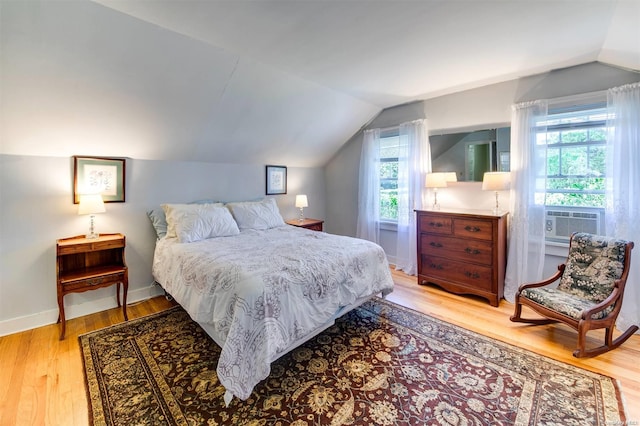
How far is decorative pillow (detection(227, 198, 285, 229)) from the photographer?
12.1 ft

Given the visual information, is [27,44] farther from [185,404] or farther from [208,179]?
[185,404]

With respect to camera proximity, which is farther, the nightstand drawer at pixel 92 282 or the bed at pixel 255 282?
the nightstand drawer at pixel 92 282

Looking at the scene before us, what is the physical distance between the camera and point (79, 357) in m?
2.22

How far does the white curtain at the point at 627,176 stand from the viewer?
99.0 inches

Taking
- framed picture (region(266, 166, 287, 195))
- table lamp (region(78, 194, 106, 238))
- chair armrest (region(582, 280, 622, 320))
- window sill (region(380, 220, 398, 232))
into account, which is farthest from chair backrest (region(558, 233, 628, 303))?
table lamp (region(78, 194, 106, 238))

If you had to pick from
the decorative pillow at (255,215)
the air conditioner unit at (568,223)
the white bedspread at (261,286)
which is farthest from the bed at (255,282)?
the air conditioner unit at (568,223)

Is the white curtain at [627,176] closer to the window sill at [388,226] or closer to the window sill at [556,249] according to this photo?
the window sill at [556,249]

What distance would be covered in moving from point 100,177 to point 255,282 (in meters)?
2.48

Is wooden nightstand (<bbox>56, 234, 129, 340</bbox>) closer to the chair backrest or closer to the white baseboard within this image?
the white baseboard

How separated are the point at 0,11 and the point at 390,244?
186 inches

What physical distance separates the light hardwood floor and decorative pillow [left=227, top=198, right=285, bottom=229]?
130 cm

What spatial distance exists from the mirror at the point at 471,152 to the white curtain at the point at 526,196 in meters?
0.19

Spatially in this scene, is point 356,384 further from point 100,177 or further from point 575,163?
point 100,177

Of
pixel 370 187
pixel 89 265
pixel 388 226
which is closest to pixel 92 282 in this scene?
pixel 89 265
